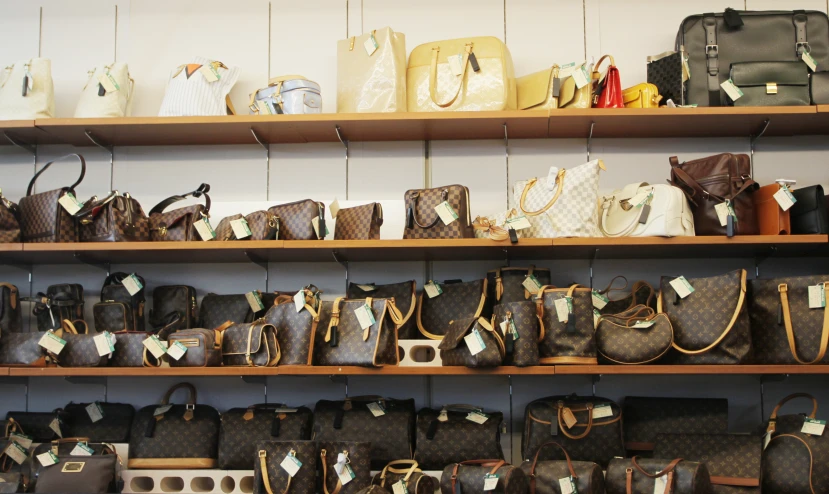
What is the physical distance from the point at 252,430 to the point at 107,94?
1.96 m

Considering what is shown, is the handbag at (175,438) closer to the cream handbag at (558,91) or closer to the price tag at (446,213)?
the price tag at (446,213)

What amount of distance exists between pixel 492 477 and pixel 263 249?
158 centimetres

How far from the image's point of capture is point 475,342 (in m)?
3.50

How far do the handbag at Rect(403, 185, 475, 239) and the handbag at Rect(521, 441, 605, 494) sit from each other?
3.72 feet

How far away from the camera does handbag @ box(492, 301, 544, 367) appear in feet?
11.6

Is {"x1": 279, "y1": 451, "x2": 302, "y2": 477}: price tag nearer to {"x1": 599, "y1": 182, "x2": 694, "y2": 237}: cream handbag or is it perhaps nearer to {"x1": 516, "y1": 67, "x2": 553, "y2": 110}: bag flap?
{"x1": 599, "y1": 182, "x2": 694, "y2": 237}: cream handbag

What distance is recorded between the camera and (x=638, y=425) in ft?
12.5

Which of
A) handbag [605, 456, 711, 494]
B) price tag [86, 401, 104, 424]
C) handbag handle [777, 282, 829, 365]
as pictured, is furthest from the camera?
price tag [86, 401, 104, 424]

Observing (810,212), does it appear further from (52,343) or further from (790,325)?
(52,343)

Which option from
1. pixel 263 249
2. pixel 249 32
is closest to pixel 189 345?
pixel 263 249

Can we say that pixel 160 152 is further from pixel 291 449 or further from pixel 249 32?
pixel 291 449

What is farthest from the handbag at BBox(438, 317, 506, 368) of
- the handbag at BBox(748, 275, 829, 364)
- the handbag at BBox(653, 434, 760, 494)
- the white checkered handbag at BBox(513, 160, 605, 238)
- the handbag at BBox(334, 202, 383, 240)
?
the handbag at BBox(748, 275, 829, 364)

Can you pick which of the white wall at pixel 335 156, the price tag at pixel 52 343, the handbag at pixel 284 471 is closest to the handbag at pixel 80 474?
the price tag at pixel 52 343

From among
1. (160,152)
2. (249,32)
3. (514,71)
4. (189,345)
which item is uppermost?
(249,32)
